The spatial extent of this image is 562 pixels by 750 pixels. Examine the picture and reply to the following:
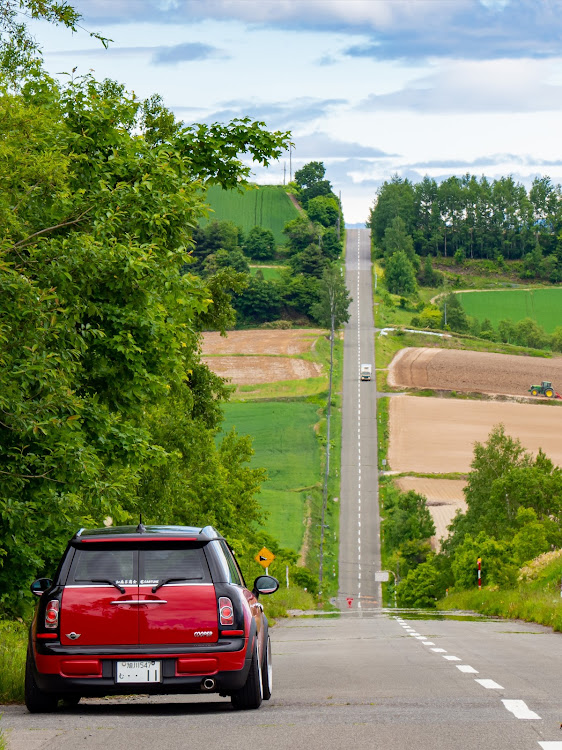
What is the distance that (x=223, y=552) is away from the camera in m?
9.98

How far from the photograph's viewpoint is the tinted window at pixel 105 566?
366 inches

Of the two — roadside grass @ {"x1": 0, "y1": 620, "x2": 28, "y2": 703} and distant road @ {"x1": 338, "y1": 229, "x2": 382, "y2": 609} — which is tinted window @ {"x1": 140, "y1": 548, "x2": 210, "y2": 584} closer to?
roadside grass @ {"x1": 0, "y1": 620, "x2": 28, "y2": 703}

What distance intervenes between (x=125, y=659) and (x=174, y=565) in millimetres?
818

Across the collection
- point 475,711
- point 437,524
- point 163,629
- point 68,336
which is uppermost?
point 68,336

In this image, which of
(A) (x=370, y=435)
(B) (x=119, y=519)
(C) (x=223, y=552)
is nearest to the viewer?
(C) (x=223, y=552)

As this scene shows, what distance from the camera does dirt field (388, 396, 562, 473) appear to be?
106 metres

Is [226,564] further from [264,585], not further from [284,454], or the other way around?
[284,454]

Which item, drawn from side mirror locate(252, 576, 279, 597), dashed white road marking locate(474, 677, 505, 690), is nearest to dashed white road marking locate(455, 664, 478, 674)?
dashed white road marking locate(474, 677, 505, 690)

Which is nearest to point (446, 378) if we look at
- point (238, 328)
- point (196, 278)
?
point (238, 328)

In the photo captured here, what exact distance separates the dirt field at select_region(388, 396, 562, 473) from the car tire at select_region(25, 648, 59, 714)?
93.3 m

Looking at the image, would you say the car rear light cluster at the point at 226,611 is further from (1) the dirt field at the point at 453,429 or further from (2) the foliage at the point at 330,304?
(2) the foliage at the point at 330,304

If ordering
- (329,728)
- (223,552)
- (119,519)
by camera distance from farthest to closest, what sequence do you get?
(119,519), (223,552), (329,728)

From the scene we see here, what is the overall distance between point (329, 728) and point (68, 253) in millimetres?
8667

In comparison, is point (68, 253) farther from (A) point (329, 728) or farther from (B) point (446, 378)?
(B) point (446, 378)
